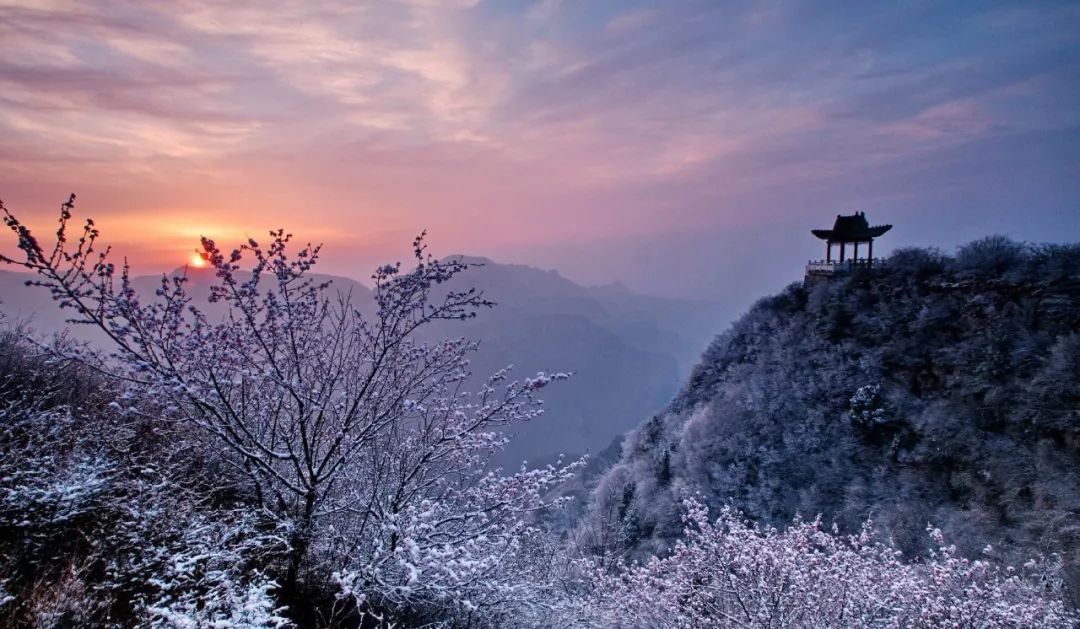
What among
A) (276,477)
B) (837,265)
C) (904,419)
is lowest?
(904,419)

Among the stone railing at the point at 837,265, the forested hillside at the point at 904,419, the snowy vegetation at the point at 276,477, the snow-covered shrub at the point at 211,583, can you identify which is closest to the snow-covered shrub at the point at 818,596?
the snowy vegetation at the point at 276,477

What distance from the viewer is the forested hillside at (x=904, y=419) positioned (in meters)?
17.0

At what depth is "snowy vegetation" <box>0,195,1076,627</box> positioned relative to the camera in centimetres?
477

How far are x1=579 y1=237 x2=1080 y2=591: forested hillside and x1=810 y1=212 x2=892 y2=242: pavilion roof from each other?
2.53 meters

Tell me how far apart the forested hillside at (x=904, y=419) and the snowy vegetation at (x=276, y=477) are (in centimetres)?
1154

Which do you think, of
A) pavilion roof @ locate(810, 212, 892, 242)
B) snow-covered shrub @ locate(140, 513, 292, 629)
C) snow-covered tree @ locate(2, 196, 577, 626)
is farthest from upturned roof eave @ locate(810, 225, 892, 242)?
snow-covered shrub @ locate(140, 513, 292, 629)

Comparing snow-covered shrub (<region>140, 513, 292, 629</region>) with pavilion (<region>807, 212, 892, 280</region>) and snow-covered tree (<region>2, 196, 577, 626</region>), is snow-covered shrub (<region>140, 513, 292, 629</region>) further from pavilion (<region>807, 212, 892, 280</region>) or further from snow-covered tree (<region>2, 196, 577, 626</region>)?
pavilion (<region>807, 212, 892, 280</region>)

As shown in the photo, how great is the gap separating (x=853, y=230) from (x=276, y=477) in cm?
3435

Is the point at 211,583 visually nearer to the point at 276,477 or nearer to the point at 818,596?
the point at 276,477

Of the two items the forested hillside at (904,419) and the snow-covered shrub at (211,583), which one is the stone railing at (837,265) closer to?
the forested hillside at (904,419)

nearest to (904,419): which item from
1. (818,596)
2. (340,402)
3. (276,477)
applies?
(818,596)

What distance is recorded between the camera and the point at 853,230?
3125 cm

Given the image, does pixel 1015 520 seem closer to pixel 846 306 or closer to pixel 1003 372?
pixel 1003 372

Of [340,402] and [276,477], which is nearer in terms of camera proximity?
[276,477]
